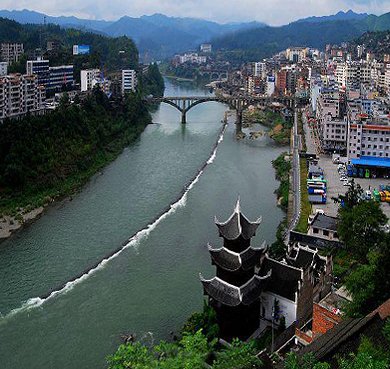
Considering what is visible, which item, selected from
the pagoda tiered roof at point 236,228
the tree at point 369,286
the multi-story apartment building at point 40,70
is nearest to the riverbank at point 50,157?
the multi-story apartment building at point 40,70

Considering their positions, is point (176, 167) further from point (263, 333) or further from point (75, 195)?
point (263, 333)

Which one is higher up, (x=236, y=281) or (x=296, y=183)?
(x=236, y=281)

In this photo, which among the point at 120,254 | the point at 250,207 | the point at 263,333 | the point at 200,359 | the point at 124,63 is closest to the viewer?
the point at 200,359

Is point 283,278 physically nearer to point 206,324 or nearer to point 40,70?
point 206,324

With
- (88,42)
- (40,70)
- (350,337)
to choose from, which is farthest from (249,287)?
(88,42)

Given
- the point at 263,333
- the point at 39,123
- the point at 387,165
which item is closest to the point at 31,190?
the point at 39,123
